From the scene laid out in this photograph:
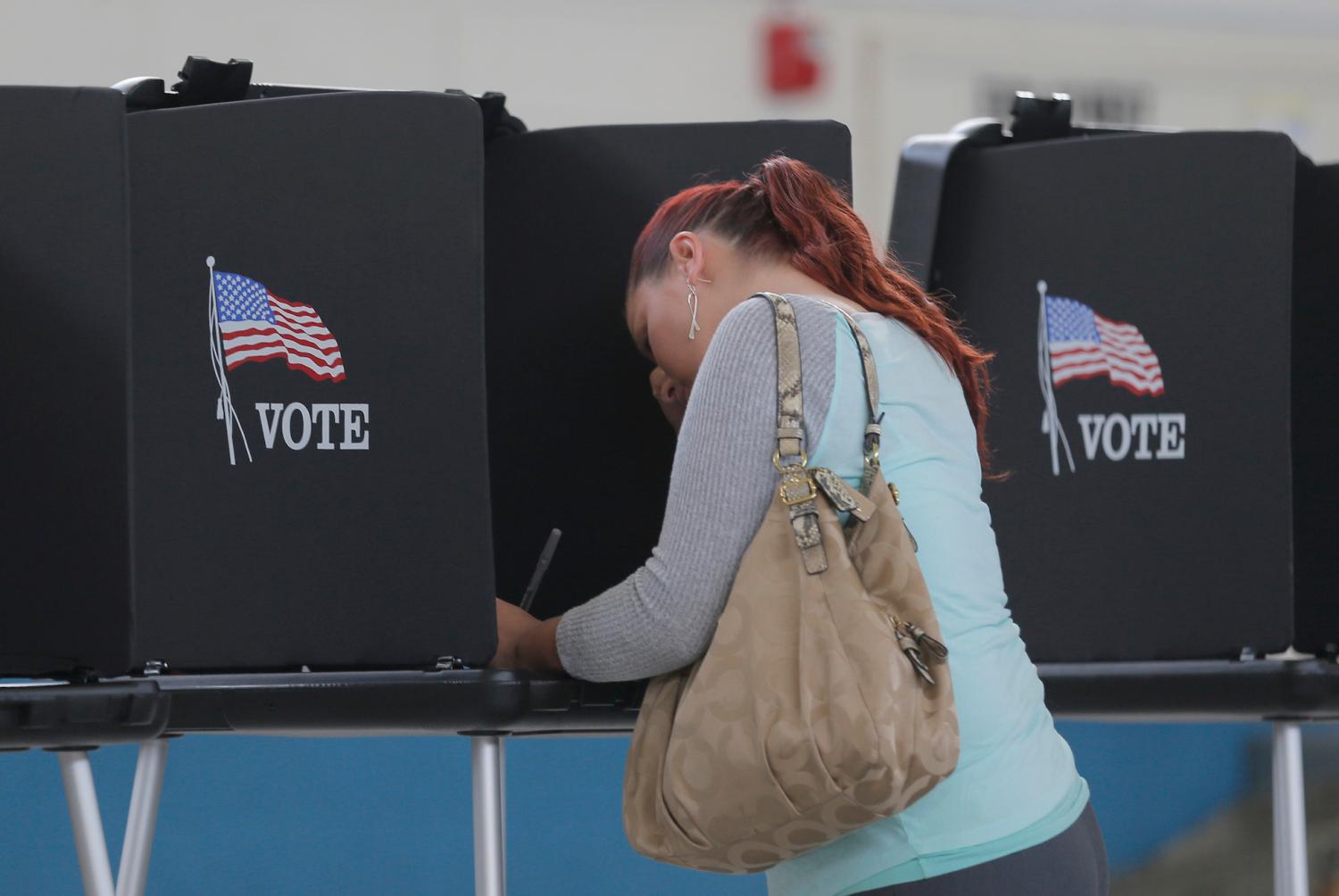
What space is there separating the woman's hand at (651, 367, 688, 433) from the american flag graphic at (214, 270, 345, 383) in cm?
32

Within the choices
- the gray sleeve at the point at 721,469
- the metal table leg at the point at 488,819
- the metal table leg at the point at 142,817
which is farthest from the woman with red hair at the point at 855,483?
the metal table leg at the point at 142,817

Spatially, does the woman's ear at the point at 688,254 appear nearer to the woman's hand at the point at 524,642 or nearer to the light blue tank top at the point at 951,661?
the light blue tank top at the point at 951,661

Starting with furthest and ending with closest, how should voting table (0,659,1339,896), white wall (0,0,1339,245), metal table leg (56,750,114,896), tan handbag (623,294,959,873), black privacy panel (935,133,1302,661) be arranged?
white wall (0,0,1339,245), black privacy panel (935,133,1302,661), metal table leg (56,750,114,896), voting table (0,659,1339,896), tan handbag (623,294,959,873)

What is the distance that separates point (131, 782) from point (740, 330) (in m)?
1.41

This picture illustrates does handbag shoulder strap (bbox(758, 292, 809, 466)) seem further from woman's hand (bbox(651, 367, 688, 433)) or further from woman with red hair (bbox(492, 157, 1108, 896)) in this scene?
woman's hand (bbox(651, 367, 688, 433))

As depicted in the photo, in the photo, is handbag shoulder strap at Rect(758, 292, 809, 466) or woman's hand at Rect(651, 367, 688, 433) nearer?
handbag shoulder strap at Rect(758, 292, 809, 466)

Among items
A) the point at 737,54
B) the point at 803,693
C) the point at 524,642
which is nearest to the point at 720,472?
the point at 803,693

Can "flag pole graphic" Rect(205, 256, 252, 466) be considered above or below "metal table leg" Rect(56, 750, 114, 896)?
above

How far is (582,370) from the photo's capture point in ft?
4.81

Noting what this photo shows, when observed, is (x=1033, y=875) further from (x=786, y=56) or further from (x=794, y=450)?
(x=786, y=56)

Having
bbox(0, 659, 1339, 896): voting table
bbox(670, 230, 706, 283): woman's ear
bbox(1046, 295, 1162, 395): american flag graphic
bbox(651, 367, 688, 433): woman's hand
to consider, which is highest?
bbox(670, 230, 706, 283): woman's ear

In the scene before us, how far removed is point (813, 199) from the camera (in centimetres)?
120

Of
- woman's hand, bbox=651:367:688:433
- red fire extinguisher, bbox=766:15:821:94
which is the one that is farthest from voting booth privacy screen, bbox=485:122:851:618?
red fire extinguisher, bbox=766:15:821:94

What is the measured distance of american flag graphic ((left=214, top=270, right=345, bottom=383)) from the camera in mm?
1216
